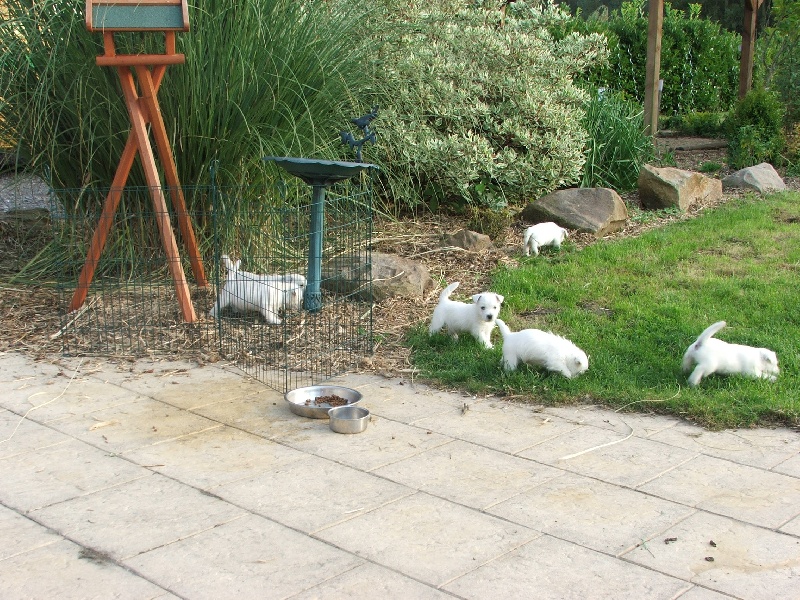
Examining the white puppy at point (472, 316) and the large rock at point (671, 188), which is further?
the large rock at point (671, 188)

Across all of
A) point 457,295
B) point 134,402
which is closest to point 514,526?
point 134,402

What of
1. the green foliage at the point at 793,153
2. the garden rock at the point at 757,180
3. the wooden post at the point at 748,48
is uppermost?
the wooden post at the point at 748,48

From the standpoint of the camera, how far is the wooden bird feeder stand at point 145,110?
541 cm

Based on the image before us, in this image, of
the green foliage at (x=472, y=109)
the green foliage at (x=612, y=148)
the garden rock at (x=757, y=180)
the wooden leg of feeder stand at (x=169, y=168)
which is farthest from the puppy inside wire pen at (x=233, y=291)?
the garden rock at (x=757, y=180)

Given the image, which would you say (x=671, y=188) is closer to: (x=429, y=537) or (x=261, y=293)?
(x=261, y=293)

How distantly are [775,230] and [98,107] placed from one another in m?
5.95

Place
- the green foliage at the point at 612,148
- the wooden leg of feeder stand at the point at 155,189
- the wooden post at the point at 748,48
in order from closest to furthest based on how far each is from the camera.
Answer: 1. the wooden leg of feeder stand at the point at 155,189
2. the green foliage at the point at 612,148
3. the wooden post at the point at 748,48

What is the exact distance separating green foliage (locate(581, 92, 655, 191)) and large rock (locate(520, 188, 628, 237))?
4.57ft

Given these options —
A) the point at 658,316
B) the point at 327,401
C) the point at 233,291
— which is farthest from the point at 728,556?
the point at 233,291

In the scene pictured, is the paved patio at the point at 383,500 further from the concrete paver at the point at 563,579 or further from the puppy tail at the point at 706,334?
the puppy tail at the point at 706,334

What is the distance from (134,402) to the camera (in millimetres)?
4668

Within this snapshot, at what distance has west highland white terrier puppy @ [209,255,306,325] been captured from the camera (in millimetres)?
5840

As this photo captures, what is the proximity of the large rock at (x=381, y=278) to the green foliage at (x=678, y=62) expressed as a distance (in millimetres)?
10803

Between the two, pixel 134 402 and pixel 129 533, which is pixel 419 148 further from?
pixel 129 533
